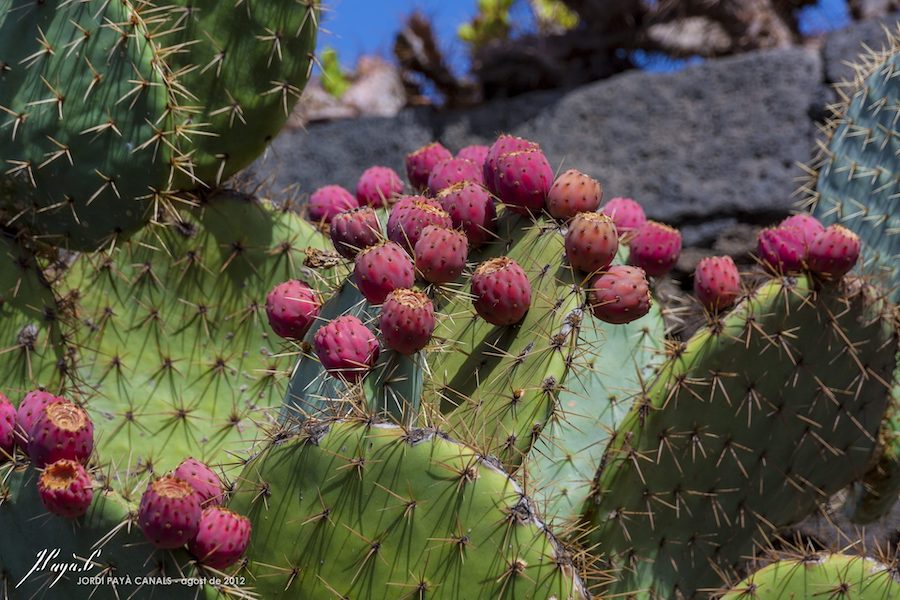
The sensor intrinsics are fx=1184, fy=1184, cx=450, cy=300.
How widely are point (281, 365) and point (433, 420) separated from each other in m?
0.67

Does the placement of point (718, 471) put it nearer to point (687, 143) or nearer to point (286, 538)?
point (286, 538)

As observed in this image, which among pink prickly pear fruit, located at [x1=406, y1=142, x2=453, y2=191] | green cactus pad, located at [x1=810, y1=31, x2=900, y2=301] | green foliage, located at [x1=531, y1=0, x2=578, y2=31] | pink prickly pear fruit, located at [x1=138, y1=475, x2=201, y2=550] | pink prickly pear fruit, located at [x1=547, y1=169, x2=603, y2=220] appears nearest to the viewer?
Result: pink prickly pear fruit, located at [x1=138, y1=475, x2=201, y2=550]

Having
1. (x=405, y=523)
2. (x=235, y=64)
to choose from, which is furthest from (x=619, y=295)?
(x=235, y=64)

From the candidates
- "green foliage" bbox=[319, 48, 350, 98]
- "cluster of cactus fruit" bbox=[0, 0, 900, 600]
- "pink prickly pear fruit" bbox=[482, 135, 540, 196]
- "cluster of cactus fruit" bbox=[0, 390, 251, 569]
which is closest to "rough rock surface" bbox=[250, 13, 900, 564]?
"green foliage" bbox=[319, 48, 350, 98]

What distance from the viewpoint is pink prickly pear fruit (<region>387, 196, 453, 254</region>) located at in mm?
1658

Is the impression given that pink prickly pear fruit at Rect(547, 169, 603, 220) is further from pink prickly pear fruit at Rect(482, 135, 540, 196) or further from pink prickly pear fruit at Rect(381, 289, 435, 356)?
pink prickly pear fruit at Rect(381, 289, 435, 356)

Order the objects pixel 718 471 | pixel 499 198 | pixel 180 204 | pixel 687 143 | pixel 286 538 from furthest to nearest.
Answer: pixel 687 143
pixel 180 204
pixel 718 471
pixel 499 198
pixel 286 538

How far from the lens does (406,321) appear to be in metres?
1.47

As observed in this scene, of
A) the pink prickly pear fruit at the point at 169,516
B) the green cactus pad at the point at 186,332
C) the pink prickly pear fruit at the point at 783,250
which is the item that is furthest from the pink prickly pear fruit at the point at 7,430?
the pink prickly pear fruit at the point at 783,250

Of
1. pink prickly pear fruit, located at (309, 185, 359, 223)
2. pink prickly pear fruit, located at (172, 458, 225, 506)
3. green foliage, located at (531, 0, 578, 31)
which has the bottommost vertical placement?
pink prickly pear fruit, located at (172, 458, 225, 506)

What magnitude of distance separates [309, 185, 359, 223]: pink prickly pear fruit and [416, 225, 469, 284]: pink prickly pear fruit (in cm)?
77

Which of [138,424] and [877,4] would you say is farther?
[877,4]

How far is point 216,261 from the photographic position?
7.22 ft

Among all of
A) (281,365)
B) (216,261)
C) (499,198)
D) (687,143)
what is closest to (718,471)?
(499,198)
